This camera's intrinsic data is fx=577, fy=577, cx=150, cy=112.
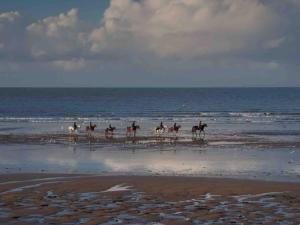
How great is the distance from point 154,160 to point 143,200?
9868 millimetres

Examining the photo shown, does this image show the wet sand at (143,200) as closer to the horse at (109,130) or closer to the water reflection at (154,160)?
the water reflection at (154,160)

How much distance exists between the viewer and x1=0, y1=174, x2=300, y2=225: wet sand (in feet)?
40.6

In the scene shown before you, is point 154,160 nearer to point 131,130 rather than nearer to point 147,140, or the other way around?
point 147,140

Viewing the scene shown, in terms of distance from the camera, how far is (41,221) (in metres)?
12.1

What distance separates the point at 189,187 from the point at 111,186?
2.28 m

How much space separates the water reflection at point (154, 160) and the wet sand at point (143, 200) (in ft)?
7.28

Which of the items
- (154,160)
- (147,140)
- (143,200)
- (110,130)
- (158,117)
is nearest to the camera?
(143,200)

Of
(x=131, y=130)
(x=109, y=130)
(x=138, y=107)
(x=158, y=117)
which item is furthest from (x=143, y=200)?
(x=138, y=107)

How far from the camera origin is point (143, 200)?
1464cm

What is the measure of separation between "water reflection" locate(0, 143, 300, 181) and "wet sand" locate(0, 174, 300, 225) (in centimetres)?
222

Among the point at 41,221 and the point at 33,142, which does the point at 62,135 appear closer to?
the point at 33,142

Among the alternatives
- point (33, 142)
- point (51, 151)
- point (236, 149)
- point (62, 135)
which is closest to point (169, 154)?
point (236, 149)

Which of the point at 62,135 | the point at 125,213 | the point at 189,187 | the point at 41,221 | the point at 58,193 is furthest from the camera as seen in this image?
the point at 62,135

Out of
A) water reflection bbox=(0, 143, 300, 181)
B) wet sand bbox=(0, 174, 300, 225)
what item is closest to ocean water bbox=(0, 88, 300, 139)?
water reflection bbox=(0, 143, 300, 181)
